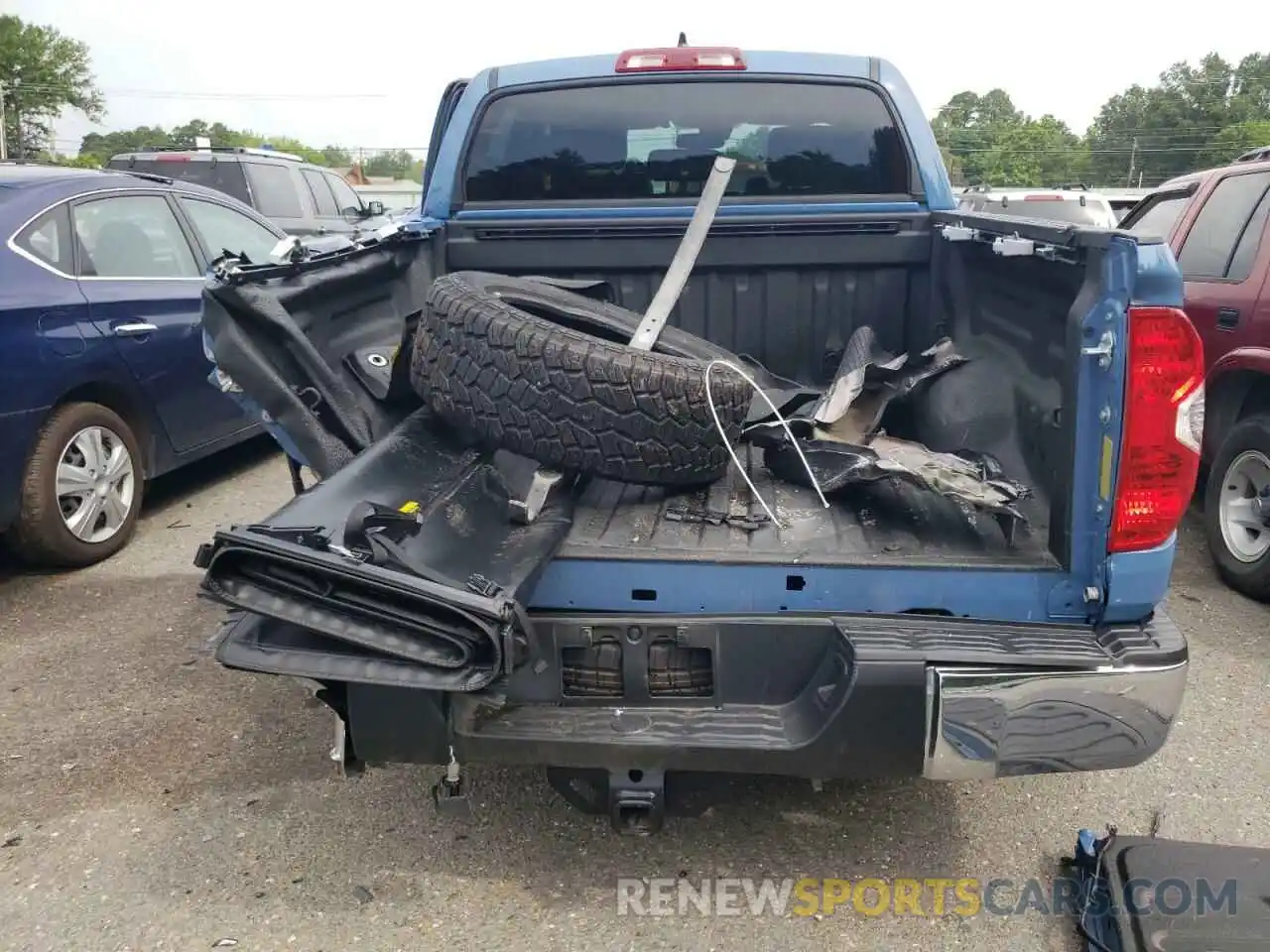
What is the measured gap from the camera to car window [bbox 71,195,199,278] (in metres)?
4.83

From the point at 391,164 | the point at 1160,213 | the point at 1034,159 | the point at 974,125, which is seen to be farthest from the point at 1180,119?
the point at 1160,213

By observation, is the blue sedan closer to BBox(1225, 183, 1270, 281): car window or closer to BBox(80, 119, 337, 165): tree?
BBox(1225, 183, 1270, 281): car window

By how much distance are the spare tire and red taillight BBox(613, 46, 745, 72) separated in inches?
62.6

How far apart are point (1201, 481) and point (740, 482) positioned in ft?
14.3

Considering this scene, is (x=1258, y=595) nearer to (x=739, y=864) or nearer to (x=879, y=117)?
(x=879, y=117)

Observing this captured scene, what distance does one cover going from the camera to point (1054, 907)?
Result: 253 cm

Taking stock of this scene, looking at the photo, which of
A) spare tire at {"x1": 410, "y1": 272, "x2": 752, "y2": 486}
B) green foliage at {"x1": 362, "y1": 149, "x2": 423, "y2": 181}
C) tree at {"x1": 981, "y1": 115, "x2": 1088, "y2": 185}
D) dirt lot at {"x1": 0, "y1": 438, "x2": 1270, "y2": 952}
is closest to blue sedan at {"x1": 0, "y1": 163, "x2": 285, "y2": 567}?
dirt lot at {"x1": 0, "y1": 438, "x2": 1270, "y2": 952}

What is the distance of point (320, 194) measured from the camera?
12.5 m

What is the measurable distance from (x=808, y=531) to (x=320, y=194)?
11.7 meters

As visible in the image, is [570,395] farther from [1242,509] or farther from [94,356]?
[1242,509]

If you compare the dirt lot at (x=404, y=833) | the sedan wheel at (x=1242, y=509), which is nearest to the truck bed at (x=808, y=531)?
the dirt lot at (x=404, y=833)

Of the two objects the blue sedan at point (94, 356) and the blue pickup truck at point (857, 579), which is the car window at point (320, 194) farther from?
the blue pickup truck at point (857, 579)

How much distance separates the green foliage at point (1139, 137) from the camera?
62.8 meters

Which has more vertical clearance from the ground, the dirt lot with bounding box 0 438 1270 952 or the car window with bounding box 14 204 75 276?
the car window with bounding box 14 204 75 276
